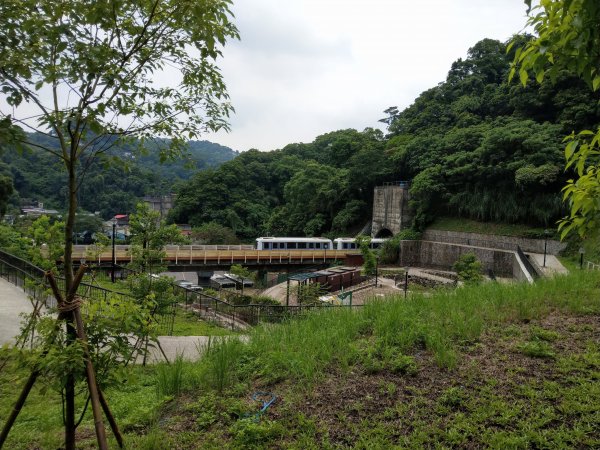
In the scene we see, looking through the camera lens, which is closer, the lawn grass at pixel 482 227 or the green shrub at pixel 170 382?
the green shrub at pixel 170 382

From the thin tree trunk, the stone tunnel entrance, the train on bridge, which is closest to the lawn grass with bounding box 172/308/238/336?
the thin tree trunk

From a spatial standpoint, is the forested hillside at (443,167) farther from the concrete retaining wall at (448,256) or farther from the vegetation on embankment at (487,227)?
the concrete retaining wall at (448,256)

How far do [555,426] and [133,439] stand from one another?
3320 mm

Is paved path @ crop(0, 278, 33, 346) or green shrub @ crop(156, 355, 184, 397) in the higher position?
green shrub @ crop(156, 355, 184, 397)

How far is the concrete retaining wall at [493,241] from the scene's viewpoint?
85.0 ft

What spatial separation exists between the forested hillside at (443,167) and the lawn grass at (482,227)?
59cm

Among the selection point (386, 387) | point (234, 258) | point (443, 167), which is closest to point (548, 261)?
point (443, 167)

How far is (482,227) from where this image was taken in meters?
31.0

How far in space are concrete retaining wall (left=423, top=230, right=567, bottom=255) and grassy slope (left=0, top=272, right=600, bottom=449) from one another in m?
24.2

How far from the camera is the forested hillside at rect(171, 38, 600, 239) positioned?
27734 millimetres

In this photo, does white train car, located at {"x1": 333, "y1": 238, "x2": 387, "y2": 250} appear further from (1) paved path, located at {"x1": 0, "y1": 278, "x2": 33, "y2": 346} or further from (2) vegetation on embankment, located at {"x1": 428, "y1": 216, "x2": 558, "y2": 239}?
(1) paved path, located at {"x1": 0, "y1": 278, "x2": 33, "y2": 346}

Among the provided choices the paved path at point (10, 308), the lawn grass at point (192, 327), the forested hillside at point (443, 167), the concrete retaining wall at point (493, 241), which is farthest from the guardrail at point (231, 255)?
the forested hillside at point (443, 167)

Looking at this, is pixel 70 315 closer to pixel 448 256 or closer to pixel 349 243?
pixel 448 256

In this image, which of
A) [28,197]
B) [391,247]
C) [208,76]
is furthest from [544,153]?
[28,197]
